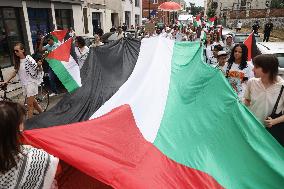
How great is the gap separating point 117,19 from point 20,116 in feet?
103

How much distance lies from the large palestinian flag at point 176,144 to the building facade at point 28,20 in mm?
11662

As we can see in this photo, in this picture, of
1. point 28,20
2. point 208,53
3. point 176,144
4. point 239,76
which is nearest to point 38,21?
point 28,20

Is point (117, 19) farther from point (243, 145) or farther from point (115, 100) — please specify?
point (243, 145)

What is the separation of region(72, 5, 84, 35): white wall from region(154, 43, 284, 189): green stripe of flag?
19.1 metres

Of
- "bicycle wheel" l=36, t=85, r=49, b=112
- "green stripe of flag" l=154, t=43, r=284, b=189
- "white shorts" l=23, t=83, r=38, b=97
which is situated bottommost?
"bicycle wheel" l=36, t=85, r=49, b=112

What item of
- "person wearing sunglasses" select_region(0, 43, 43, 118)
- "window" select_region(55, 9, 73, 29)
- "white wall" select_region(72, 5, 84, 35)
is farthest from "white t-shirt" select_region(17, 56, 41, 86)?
"white wall" select_region(72, 5, 84, 35)

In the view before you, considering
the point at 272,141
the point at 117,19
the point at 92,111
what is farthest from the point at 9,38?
the point at 117,19

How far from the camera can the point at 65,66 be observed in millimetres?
7004

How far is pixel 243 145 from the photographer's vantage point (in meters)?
3.18

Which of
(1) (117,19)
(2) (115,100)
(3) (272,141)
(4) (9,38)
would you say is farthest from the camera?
(1) (117,19)

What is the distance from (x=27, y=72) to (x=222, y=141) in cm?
477

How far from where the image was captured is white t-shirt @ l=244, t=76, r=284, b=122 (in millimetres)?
3645

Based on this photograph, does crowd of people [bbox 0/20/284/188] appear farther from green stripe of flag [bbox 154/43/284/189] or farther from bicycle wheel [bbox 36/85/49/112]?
bicycle wheel [bbox 36/85/49/112]

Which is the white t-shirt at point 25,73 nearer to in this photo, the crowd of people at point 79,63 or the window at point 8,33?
the crowd of people at point 79,63
